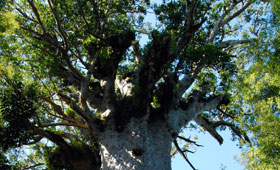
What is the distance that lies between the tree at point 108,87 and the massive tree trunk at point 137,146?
0.09 feet

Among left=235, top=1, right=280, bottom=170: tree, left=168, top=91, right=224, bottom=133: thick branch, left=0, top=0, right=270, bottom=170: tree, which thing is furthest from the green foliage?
left=235, top=1, right=280, bottom=170: tree

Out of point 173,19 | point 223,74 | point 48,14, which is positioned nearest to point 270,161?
point 223,74

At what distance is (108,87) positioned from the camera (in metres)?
8.22

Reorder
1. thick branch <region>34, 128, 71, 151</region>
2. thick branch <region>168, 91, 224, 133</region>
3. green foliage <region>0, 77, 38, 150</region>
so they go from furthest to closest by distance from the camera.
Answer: thick branch <region>168, 91, 224, 133</region> → thick branch <region>34, 128, 71, 151</region> → green foliage <region>0, 77, 38, 150</region>

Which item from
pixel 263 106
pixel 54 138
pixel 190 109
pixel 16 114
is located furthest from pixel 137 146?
pixel 263 106

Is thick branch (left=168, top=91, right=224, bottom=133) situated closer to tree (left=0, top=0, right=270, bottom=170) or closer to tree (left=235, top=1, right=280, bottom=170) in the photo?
tree (left=0, top=0, right=270, bottom=170)

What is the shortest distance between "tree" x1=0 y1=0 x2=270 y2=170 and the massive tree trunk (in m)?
0.03

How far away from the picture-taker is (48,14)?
900cm

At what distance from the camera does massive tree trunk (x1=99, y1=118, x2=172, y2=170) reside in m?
5.86

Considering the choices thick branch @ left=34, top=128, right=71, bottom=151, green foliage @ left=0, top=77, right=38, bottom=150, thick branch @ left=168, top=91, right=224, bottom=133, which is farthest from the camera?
thick branch @ left=168, top=91, right=224, bottom=133

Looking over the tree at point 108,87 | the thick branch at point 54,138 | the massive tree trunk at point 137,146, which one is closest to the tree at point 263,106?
the tree at point 108,87

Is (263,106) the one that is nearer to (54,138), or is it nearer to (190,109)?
(190,109)

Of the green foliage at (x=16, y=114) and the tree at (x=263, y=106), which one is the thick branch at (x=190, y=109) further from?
the green foliage at (x=16, y=114)

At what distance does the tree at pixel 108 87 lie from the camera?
20.9 ft
